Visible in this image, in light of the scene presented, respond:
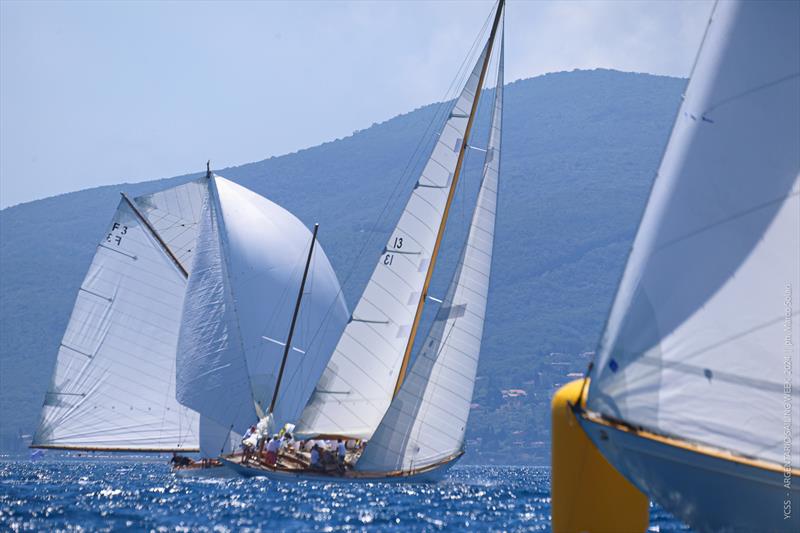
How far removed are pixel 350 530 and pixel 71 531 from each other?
4.34 meters

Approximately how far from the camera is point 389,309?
102 feet

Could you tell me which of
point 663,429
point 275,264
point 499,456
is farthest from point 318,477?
point 499,456

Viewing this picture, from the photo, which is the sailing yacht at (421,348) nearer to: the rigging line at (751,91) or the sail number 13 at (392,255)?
the sail number 13 at (392,255)

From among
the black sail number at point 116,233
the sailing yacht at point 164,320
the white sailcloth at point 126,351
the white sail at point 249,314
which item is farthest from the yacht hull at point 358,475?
the black sail number at point 116,233

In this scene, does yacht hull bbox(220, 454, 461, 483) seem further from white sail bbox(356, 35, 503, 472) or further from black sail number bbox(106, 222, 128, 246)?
black sail number bbox(106, 222, 128, 246)

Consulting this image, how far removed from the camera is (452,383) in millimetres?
28969

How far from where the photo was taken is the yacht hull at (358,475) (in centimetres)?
3025

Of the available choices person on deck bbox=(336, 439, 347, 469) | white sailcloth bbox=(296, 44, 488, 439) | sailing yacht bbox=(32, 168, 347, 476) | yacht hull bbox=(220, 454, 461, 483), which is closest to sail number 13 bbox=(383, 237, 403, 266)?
white sailcloth bbox=(296, 44, 488, 439)

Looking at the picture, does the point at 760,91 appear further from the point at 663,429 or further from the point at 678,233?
the point at 663,429

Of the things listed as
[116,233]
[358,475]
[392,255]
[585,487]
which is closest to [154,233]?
[116,233]

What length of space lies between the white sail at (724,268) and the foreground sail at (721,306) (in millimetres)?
12

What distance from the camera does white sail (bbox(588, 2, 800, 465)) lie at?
10.8 meters

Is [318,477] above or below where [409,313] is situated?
below

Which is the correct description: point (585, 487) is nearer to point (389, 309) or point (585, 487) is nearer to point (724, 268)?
point (724, 268)
